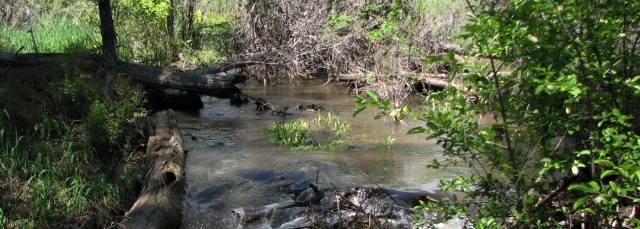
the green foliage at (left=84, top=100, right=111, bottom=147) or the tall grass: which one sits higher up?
the tall grass

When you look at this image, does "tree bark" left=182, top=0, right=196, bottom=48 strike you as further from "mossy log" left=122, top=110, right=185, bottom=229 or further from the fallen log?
"mossy log" left=122, top=110, right=185, bottom=229

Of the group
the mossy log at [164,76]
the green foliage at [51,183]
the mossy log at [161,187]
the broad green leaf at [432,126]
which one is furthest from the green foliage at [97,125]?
the broad green leaf at [432,126]

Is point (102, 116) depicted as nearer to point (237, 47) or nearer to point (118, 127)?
point (118, 127)

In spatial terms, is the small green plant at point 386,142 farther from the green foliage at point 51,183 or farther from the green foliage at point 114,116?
the green foliage at point 51,183

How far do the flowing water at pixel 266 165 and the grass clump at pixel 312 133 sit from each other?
6.7 inches

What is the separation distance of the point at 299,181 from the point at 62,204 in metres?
2.83

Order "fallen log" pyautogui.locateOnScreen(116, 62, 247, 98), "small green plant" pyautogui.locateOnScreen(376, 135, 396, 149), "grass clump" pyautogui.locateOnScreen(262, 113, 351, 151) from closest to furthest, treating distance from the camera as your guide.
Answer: "grass clump" pyautogui.locateOnScreen(262, 113, 351, 151) < "small green plant" pyautogui.locateOnScreen(376, 135, 396, 149) < "fallen log" pyautogui.locateOnScreen(116, 62, 247, 98)

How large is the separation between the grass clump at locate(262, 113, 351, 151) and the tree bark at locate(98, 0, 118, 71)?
278 cm

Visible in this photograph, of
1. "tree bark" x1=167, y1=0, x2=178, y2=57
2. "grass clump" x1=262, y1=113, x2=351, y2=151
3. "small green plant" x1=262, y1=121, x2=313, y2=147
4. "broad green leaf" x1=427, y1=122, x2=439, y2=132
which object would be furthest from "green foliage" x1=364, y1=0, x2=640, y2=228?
"tree bark" x1=167, y1=0, x2=178, y2=57

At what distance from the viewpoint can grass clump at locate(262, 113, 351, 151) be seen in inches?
349

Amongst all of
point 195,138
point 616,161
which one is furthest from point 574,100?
point 195,138

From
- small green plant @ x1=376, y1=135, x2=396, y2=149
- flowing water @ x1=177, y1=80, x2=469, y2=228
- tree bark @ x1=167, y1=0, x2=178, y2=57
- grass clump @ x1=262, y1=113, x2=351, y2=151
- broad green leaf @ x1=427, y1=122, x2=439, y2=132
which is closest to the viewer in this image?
broad green leaf @ x1=427, y1=122, x2=439, y2=132

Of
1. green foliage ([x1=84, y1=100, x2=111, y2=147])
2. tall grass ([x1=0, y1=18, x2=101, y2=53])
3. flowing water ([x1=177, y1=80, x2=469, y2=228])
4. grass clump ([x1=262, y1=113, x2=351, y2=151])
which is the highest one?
tall grass ([x1=0, y1=18, x2=101, y2=53])

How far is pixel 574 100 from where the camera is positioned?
308cm
